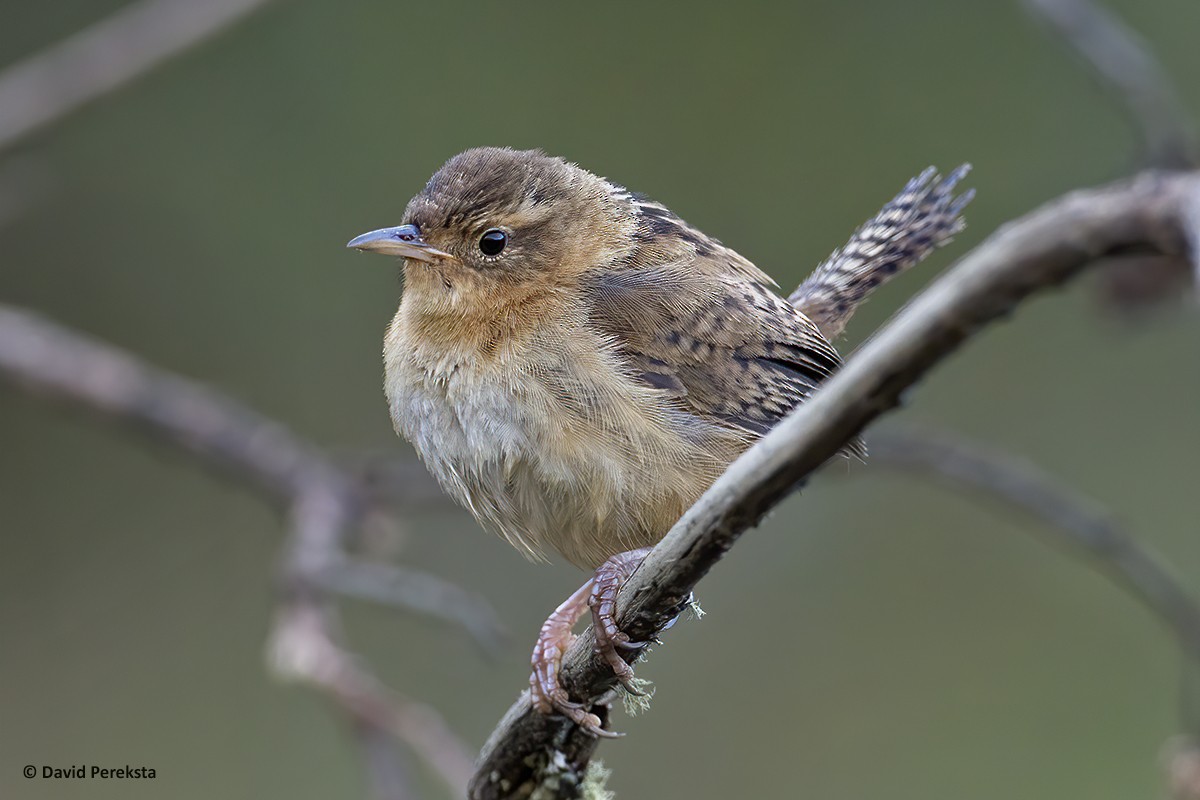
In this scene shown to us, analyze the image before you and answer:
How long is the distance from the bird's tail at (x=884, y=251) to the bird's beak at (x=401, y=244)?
1157 mm

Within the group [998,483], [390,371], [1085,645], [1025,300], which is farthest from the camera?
[1085,645]

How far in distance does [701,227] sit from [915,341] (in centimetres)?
611

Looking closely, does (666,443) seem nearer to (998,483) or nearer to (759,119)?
(998,483)

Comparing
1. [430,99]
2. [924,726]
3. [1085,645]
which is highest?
[430,99]

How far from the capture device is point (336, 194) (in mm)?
7961

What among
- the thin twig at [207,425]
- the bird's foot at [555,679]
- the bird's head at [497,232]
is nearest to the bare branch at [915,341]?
the bird's foot at [555,679]

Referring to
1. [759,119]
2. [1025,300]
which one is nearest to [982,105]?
[759,119]

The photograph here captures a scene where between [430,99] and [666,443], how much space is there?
5.40 m

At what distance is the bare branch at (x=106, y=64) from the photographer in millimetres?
5238

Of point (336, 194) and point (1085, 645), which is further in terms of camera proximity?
point (336, 194)

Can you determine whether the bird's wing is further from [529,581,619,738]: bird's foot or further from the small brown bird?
[529,581,619,738]: bird's foot

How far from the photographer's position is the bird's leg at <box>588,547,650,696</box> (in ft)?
8.26

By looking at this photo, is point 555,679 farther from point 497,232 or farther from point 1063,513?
point 1063,513

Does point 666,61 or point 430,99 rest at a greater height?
point 666,61
